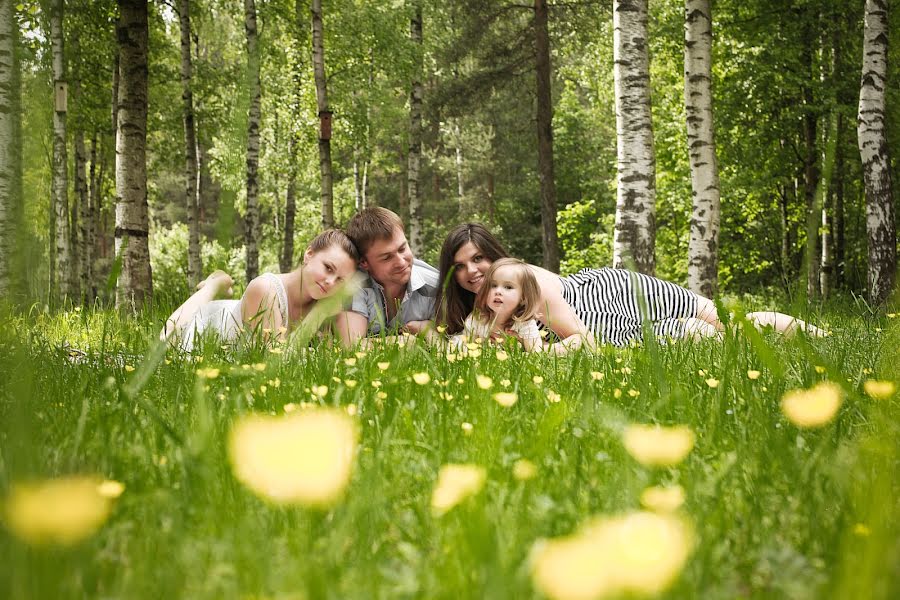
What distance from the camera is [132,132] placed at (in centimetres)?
768

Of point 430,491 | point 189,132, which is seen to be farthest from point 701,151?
point 189,132

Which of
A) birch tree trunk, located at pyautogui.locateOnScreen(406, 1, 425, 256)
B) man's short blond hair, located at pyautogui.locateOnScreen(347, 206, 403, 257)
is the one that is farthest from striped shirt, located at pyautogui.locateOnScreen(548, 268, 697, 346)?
birch tree trunk, located at pyautogui.locateOnScreen(406, 1, 425, 256)

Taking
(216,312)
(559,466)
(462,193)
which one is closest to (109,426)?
(559,466)

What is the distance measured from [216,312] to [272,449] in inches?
207

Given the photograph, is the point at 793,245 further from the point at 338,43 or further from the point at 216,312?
the point at 216,312

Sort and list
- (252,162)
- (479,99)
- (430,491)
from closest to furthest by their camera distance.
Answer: (430,491) < (252,162) < (479,99)

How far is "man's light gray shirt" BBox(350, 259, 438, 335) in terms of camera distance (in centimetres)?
544

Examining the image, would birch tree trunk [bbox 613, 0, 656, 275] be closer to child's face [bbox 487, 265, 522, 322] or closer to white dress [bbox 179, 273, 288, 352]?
child's face [bbox 487, 265, 522, 322]

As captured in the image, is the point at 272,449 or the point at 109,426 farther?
the point at 109,426

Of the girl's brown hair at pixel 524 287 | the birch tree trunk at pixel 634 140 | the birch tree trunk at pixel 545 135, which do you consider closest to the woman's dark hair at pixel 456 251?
the girl's brown hair at pixel 524 287

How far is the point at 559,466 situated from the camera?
1.41 m

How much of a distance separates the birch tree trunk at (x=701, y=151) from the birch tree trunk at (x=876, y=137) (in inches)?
73.1

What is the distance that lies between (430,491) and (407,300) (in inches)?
180

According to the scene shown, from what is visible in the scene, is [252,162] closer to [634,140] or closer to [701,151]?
[701,151]
